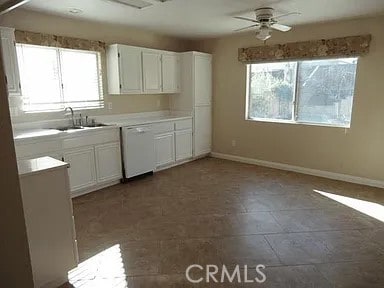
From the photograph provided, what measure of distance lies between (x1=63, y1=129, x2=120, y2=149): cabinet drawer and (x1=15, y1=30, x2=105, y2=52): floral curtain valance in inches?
50.2

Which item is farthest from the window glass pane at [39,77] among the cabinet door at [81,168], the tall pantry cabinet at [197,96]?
the tall pantry cabinet at [197,96]

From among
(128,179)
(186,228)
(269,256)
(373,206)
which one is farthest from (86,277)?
(373,206)

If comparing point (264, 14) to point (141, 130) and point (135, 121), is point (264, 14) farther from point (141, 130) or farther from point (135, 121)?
point (135, 121)

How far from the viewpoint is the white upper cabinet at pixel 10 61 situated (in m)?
3.19

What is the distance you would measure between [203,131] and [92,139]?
2.51 m

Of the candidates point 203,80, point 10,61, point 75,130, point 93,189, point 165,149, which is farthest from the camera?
point 203,80

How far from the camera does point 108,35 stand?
14.9ft

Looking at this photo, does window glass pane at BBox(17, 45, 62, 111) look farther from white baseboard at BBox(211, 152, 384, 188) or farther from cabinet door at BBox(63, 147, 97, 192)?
white baseboard at BBox(211, 152, 384, 188)

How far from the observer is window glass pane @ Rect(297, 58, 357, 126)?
14.2ft

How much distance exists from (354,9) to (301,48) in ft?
3.44

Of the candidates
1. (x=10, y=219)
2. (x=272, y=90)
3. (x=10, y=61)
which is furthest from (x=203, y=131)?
(x=10, y=219)

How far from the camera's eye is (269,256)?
8.05ft

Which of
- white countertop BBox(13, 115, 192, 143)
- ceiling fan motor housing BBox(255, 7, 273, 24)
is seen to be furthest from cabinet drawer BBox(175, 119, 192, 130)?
ceiling fan motor housing BBox(255, 7, 273, 24)

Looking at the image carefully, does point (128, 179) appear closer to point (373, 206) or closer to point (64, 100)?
point (64, 100)
